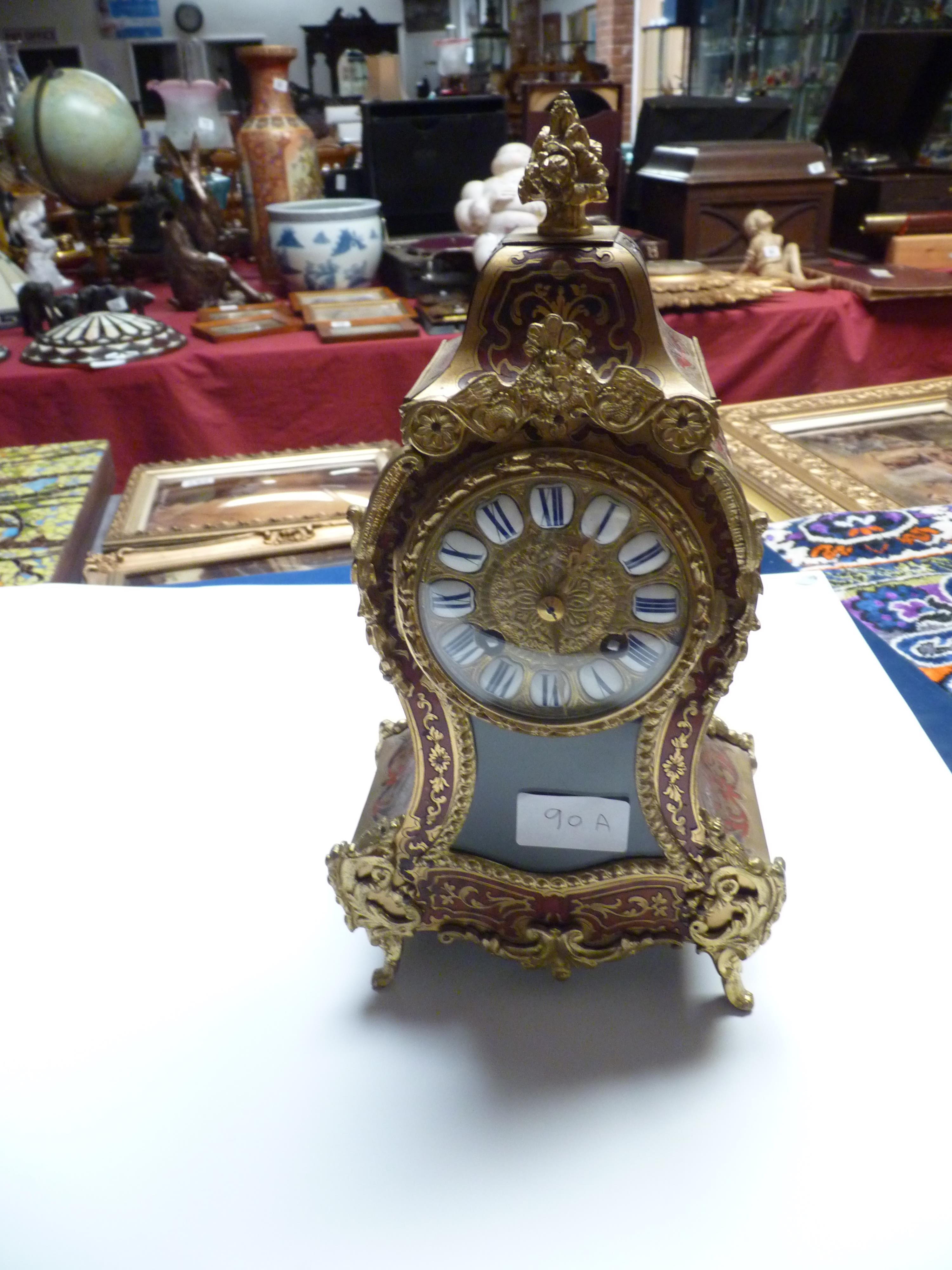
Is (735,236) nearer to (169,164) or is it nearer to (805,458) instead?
(805,458)

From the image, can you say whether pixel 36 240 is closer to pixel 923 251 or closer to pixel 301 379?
pixel 301 379

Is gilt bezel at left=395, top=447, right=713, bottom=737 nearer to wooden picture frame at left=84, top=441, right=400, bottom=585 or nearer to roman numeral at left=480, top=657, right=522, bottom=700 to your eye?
roman numeral at left=480, top=657, right=522, bottom=700

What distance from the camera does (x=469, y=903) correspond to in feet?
3.78

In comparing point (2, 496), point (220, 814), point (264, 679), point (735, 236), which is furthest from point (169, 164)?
point (220, 814)

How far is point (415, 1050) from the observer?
3.68ft

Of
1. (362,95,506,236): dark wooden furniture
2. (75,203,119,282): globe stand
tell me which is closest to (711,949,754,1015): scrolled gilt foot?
(75,203,119,282): globe stand

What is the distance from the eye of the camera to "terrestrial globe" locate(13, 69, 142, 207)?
2.65 metres

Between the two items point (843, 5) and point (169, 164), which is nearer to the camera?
point (169, 164)

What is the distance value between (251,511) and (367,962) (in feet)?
4.30

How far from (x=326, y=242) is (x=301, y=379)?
0.56 m

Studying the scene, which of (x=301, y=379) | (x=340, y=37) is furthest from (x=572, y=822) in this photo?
(x=340, y=37)

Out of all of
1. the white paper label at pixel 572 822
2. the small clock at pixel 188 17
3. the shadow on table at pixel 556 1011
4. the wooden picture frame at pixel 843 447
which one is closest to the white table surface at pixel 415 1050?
the shadow on table at pixel 556 1011

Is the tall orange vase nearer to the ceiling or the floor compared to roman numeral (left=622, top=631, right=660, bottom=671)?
nearer to the ceiling

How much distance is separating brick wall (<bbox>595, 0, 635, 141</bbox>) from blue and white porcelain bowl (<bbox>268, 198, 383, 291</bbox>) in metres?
3.14
